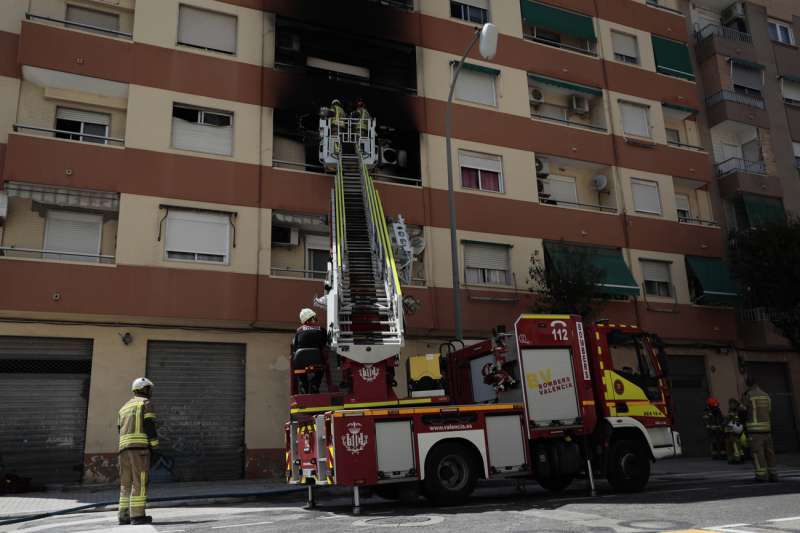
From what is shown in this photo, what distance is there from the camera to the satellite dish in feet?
70.8

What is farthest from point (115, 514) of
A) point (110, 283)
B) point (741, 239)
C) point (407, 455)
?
point (741, 239)

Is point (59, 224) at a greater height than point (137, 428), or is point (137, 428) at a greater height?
point (59, 224)

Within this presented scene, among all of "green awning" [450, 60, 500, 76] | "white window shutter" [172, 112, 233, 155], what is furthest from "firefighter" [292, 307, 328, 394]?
"green awning" [450, 60, 500, 76]

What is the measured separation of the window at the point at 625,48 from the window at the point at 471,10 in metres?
5.04

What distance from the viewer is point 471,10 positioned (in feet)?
70.9

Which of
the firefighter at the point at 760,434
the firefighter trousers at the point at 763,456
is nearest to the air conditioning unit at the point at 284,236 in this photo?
A: the firefighter at the point at 760,434

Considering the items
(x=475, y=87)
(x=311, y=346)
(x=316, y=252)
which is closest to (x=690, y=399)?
(x=475, y=87)

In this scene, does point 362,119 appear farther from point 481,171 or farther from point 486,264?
point 486,264

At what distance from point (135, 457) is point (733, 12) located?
87.5 feet

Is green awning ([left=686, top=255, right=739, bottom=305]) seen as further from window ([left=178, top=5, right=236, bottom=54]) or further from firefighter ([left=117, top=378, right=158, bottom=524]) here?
firefighter ([left=117, top=378, right=158, bottom=524])

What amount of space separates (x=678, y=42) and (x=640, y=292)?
34.3ft

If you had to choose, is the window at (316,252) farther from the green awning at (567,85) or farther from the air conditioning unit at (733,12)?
the air conditioning unit at (733,12)

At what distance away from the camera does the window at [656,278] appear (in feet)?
69.9

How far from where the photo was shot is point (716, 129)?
2462 cm
